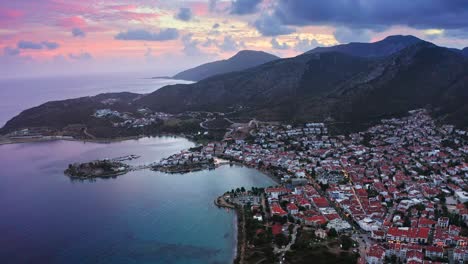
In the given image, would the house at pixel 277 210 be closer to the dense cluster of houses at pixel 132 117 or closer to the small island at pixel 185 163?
the small island at pixel 185 163

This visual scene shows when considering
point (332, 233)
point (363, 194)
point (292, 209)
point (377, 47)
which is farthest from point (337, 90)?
point (377, 47)

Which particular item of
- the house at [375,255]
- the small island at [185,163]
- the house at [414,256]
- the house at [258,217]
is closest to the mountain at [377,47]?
the small island at [185,163]

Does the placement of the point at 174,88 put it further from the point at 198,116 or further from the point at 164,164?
the point at 164,164

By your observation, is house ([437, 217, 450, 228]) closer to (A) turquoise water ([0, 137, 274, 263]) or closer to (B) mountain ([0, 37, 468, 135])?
(A) turquoise water ([0, 137, 274, 263])

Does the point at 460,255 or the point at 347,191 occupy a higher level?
the point at 347,191

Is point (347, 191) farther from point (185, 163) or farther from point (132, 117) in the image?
point (132, 117)

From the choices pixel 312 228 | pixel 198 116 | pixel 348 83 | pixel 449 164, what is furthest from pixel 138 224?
pixel 348 83
